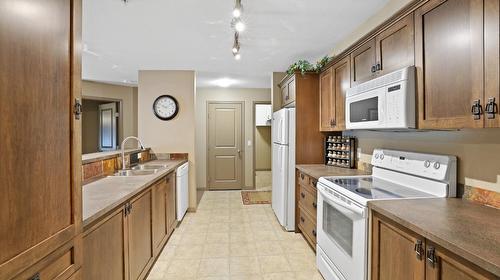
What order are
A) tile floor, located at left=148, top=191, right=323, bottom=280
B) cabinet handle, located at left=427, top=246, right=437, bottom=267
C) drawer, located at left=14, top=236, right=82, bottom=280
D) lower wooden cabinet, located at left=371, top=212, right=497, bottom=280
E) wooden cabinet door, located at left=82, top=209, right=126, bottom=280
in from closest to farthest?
drawer, located at left=14, top=236, right=82, bottom=280 → lower wooden cabinet, located at left=371, top=212, right=497, bottom=280 → cabinet handle, located at left=427, top=246, right=437, bottom=267 → wooden cabinet door, located at left=82, top=209, right=126, bottom=280 → tile floor, located at left=148, top=191, right=323, bottom=280

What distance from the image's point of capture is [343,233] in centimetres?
192

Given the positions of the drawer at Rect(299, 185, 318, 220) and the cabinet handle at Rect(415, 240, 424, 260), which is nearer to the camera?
the cabinet handle at Rect(415, 240, 424, 260)

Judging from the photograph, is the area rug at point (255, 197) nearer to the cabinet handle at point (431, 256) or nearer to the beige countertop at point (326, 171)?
the beige countertop at point (326, 171)

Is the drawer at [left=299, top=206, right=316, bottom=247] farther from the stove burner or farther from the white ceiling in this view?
the white ceiling

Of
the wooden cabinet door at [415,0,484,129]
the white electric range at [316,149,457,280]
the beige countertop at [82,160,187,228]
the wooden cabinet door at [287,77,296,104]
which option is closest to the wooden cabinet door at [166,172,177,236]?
the beige countertop at [82,160,187,228]

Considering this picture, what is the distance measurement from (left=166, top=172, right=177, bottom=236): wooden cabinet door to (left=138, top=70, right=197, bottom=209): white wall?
84 cm

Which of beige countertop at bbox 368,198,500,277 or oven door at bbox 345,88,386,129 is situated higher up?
oven door at bbox 345,88,386,129

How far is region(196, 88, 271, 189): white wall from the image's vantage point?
570 centimetres

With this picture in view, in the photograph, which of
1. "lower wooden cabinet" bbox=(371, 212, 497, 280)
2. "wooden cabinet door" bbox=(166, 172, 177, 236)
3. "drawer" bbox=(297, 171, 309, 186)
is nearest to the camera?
"lower wooden cabinet" bbox=(371, 212, 497, 280)

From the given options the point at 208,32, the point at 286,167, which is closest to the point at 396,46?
the point at 208,32

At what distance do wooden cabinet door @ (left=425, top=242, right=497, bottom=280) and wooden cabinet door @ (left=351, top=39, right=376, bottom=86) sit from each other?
1.47m

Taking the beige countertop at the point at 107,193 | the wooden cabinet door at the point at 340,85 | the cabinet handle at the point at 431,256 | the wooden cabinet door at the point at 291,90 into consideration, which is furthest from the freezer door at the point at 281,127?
the cabinet handle at the point at 431,256

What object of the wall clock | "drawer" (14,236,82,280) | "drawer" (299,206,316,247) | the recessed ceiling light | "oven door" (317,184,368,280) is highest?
the recessed ceiling light

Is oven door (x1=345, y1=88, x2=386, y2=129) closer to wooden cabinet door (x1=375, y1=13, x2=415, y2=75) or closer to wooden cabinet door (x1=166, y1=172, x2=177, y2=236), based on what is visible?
wooden cabinet door (x1=375, y1=13, x2=415, y2=75)
